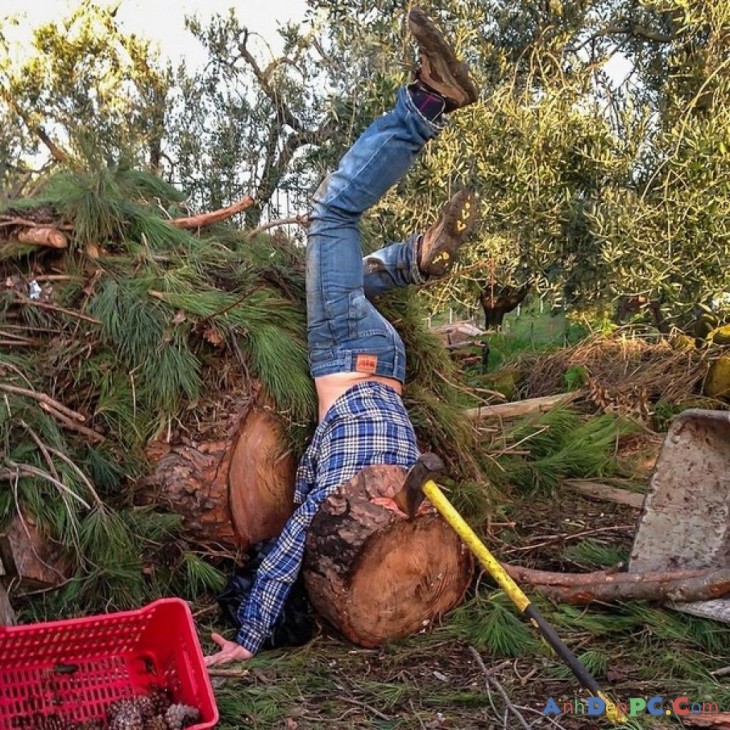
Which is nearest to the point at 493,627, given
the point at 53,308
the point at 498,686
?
the point at 498,686

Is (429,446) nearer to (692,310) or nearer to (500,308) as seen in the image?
(692,310)

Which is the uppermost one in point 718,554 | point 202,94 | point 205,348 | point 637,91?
point 202,94

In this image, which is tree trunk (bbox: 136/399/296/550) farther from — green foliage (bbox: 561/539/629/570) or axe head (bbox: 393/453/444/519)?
green foliage (bbox: 561/539/629/570)

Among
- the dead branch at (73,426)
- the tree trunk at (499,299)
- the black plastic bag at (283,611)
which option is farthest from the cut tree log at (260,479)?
the tree trunk at (499,299)

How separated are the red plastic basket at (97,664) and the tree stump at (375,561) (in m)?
0.54

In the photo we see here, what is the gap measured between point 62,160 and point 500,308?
4.57m

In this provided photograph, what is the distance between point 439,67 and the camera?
104 inches

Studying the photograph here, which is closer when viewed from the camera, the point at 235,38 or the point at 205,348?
the point at 205,348

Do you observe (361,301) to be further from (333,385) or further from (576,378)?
(576,378)

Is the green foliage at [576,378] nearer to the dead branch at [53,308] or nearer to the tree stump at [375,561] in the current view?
the tree stump at [375,561]

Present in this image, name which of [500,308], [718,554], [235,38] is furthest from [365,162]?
[500,308]

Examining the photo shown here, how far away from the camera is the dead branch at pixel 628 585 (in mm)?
2471

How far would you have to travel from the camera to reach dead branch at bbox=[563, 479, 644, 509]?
3.91 m

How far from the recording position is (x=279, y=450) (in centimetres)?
297
